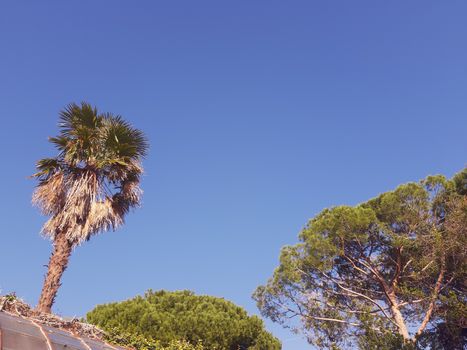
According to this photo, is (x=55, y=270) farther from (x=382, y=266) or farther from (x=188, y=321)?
(x=382, y=266)

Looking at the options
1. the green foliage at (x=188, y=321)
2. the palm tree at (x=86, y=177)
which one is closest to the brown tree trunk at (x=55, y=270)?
the palm tree at (x=86, y=177)

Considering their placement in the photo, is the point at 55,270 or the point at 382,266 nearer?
the point at 55,270

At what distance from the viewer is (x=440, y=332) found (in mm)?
17438

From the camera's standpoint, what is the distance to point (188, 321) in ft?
63.2

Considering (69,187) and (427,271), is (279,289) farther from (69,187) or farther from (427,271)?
(69,187)

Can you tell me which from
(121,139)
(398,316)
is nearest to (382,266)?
(398,316)

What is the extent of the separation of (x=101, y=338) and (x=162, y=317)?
12.7 metres

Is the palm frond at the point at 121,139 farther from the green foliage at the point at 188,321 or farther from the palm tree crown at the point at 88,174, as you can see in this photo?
the green foliage at the point at 188,321

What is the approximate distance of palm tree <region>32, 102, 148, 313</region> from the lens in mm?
12398

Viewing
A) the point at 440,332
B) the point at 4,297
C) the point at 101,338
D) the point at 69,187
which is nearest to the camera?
the point at 4,297

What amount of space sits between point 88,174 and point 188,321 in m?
9.54

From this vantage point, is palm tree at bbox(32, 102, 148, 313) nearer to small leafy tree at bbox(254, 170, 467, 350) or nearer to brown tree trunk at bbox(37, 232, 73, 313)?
brown tree trunk at bbox(37, 232, 73, 313)

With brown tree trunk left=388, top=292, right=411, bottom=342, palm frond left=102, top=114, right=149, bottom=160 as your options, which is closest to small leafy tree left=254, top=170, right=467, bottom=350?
brown tree trunk left=388, top=292, right=411, bottom=342

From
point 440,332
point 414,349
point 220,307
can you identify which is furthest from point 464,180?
point 220,307
